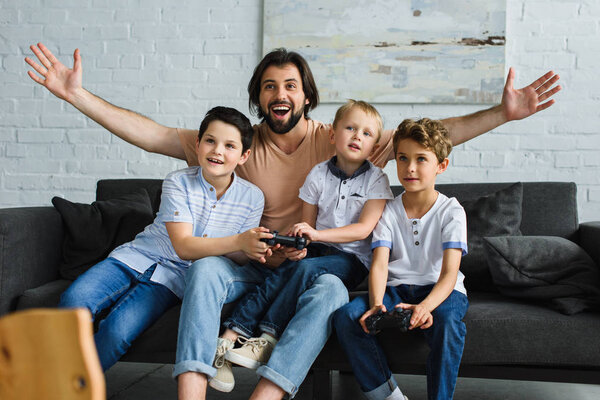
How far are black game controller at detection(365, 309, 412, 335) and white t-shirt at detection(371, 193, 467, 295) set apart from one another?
0.66 ft

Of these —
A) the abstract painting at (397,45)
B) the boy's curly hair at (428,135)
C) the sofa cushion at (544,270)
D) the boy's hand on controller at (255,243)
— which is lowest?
the sofa cushion at (544,270)

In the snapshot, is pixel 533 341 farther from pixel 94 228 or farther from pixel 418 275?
pixel 94 228

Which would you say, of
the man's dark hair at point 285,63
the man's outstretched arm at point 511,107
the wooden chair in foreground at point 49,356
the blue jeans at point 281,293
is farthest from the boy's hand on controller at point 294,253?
the wooden chair in foreground at point 49,356

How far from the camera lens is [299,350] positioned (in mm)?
1485

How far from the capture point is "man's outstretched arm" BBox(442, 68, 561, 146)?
1.94 m

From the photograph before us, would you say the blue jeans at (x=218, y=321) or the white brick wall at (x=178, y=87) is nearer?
the blue jeans at (x=218, y=321)

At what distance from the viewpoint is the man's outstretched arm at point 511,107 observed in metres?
1.94

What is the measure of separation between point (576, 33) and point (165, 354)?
97.1 inches

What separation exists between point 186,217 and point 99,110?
61cm

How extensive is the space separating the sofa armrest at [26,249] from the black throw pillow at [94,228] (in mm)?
40

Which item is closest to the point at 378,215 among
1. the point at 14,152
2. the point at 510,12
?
the point at 510,12

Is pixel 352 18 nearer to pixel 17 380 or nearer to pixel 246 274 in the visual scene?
pixel 246 274

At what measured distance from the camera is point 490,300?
5.99 feet

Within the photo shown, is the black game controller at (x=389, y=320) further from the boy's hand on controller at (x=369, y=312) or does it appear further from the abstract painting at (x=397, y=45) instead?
the abstract painting at (x=397, y=45)
